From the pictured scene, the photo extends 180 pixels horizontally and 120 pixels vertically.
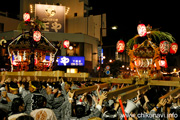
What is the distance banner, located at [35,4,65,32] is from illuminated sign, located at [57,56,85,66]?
4.36 meters

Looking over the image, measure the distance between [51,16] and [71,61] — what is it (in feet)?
22.8

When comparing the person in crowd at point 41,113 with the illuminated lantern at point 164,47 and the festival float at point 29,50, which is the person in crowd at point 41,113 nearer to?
the illuminated lantern at point 164,47

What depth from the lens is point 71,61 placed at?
28.3 m

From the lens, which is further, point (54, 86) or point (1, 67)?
point (1, 67)

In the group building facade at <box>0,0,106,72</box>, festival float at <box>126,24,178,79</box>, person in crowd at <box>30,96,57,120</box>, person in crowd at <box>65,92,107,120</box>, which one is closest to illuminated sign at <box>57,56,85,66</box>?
building facade at <box>0,0,106,72</box>

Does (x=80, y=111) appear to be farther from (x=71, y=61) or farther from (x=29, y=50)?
(x=71, y=61)

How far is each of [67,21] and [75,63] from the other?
311 inches

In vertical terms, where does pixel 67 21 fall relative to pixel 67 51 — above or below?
above

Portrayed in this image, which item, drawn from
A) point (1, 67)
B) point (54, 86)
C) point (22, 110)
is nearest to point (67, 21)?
point (1, 67)

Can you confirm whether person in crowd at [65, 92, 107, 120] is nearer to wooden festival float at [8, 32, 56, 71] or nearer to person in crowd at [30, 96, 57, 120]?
person in crowd at [30, 96, 57, 120]

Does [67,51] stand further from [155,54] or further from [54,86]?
[54,86]

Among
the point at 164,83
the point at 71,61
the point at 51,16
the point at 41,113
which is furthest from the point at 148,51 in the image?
the point at 51,16

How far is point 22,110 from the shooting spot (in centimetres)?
392

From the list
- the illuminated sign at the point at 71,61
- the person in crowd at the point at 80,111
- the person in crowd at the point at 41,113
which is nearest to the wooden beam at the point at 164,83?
the person in crowd at the point at 80,111
